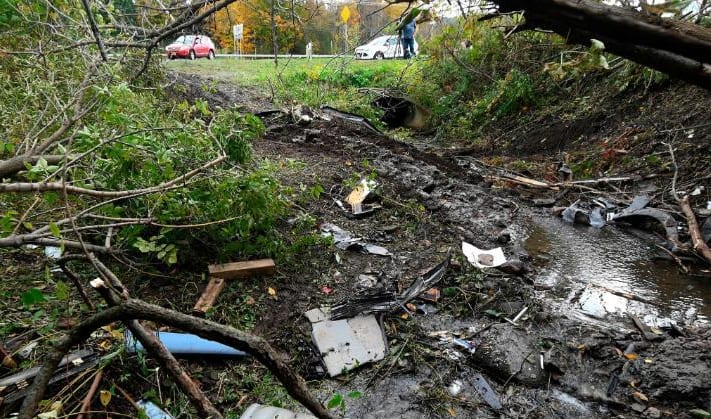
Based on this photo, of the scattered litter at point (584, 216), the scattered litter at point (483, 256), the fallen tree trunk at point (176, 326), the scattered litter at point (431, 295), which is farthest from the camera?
the scattered litter at point (584, 216)

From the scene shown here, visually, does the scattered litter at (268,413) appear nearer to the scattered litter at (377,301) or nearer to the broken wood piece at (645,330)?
the scattered litter at (377,301)

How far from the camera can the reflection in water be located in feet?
10.6

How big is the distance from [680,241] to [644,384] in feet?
7.88

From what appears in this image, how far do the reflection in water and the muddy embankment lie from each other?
1 centimetres

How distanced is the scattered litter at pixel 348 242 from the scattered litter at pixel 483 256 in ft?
2.41

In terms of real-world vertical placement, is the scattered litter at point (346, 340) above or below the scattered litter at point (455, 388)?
above

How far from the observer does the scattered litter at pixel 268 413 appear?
1886 millimetres

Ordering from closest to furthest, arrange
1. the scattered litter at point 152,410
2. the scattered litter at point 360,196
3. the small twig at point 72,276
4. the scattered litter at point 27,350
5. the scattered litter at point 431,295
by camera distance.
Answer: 1. the small twig at point 72,276
2. the scattered litter at point 152,410
3. the scattered litter at point 27,350
4. the scattered litter at point 431,295
5. the scattered litter at point 360,196

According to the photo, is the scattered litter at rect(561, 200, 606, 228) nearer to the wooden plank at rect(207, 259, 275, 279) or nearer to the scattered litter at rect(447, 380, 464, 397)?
the scattered litter at rect(447, 380, 464, 397)

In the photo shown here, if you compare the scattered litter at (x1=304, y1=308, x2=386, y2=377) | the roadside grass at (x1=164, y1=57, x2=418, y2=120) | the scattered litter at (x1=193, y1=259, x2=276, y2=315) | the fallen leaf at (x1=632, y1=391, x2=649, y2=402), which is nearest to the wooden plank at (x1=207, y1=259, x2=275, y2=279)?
the scattered litter at (x1=193, y1=259, x2=276, y2=315)

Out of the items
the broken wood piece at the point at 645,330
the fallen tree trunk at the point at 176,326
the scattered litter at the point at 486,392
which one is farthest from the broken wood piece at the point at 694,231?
the fallen tree trunk at the point at 176,326

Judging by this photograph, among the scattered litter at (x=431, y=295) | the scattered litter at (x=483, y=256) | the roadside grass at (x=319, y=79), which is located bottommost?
the scattered litter at (x=431, y=295)

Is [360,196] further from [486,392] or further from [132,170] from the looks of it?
[486,392]

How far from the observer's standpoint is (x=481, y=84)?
9.75 m
